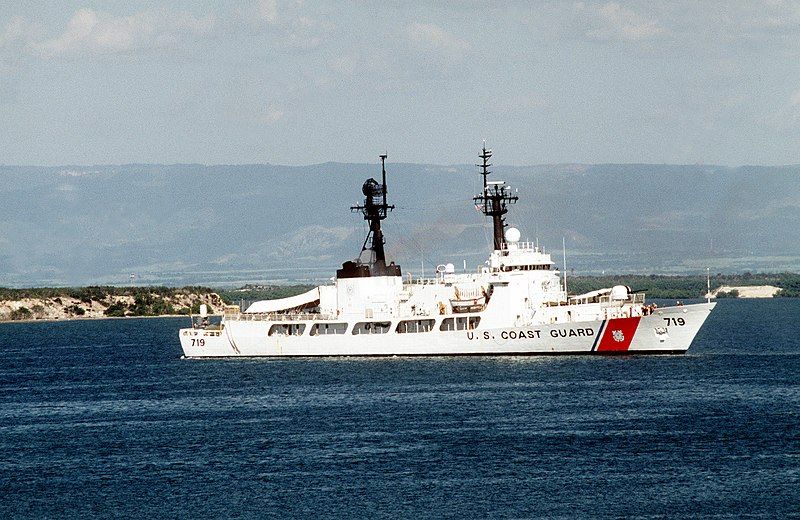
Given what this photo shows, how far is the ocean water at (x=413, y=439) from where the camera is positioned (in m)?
43.7

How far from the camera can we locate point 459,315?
8388 centimetres

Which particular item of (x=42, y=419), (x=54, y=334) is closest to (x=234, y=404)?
(x=42, y=419)

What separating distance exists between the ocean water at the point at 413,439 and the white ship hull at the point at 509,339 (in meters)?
1.31

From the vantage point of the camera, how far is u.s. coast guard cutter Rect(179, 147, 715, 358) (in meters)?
80.6

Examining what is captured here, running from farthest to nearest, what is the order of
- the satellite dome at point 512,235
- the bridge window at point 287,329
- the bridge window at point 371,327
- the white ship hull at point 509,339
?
1. the bridge window at point 287,329
2. the bridge window at point 371,327
3. the satellite dome at point 512,235
4. the white ship hull at point 509,339

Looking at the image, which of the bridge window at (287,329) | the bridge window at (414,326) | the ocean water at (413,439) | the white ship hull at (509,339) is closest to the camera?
the ocean water at (413,439)

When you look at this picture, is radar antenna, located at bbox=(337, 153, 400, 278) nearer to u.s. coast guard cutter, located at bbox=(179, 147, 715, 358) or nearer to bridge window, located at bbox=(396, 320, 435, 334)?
u.s. coast guard cutter, located at bbox=(179, 147, 715, 358)

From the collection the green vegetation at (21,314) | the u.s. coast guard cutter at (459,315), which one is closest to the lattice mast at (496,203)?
the u.s. coast guard cutter at (459,315)

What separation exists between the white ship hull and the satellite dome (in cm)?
573

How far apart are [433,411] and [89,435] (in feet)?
46.2

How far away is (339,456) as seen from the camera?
51625mm

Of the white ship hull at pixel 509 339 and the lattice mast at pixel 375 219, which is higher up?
the lattice mast at pixel 375 219

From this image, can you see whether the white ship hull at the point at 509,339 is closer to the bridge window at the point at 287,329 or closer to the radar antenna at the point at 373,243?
the bridge window at the point at 287,329

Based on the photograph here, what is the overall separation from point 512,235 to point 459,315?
18.3 ft
